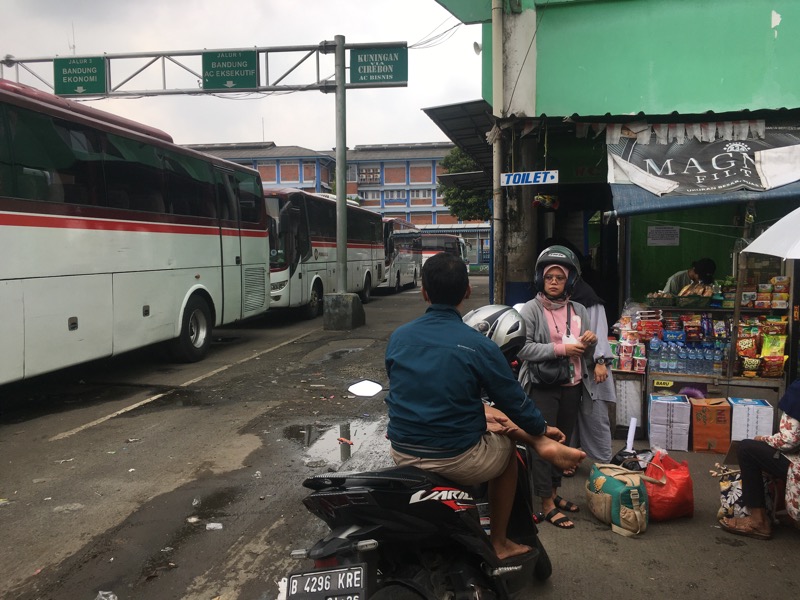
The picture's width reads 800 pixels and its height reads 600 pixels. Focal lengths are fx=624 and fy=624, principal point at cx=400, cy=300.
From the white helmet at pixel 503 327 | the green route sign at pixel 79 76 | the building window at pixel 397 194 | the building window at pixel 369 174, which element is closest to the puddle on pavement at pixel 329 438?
the white helmet at pixel 503 327

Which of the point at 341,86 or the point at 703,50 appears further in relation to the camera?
the point at 341,86

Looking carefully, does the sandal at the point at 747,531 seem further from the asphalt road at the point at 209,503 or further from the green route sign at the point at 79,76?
the green route sign at the point at 79,76

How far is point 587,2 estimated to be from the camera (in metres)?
8.30

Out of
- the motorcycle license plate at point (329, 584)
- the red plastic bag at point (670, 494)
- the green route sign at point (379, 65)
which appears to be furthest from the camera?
the green route sign at point (379, 65)

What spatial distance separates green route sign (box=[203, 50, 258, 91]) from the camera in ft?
49.4

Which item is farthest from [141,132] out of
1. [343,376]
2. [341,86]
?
[341,86]

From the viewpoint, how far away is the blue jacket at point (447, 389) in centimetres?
259

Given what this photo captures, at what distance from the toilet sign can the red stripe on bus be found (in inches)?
195

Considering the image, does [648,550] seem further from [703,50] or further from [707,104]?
[703,50]

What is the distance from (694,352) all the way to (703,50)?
4.40m

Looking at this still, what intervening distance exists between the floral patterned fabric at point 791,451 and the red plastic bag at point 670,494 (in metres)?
0.63

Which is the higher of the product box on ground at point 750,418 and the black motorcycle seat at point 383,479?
the black motorcycle seat at point 383,479

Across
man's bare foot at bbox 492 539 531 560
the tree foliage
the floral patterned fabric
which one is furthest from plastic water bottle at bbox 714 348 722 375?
the tree foliage

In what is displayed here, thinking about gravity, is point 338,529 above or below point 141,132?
below
